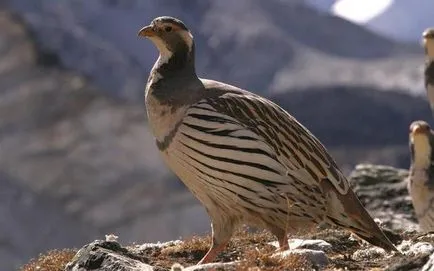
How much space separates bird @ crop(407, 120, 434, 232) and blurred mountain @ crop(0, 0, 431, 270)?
48186mm

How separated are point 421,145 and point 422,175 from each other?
112 cm

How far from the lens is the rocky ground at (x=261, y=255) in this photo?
9367 mm

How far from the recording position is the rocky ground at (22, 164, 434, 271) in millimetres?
9367

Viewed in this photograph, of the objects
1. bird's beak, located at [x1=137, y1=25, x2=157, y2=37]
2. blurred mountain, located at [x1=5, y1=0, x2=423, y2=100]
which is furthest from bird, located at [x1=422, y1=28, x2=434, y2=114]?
blurred mountain, located at [x1=5, y1=0, x2=423, y2=100]

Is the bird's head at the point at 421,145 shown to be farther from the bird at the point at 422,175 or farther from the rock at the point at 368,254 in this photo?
the rock at the point at 368,254

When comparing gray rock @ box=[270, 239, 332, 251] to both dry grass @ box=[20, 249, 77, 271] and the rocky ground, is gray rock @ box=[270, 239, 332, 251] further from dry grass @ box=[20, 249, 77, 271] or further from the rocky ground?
dry grass @ box=[20, 249, 77, 271]

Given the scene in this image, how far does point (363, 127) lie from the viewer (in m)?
95.7

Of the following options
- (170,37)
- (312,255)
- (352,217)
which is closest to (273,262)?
(312,255)

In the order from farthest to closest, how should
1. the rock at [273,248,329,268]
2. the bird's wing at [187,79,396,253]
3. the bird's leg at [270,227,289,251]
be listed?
the bird's leg at [270,227,289,251] → the bird's wing at [187,79,396,253] → the rock at [273,248,329,268]

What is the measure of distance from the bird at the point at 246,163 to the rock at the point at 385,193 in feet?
33.2

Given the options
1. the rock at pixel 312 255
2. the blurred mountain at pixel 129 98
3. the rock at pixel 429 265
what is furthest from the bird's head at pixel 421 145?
the blurred mountain at pixel 129 98

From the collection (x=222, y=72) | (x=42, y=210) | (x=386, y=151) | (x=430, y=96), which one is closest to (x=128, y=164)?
(x=42, y=210)

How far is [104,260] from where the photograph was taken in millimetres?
10023

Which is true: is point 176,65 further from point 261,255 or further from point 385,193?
point 385,193
